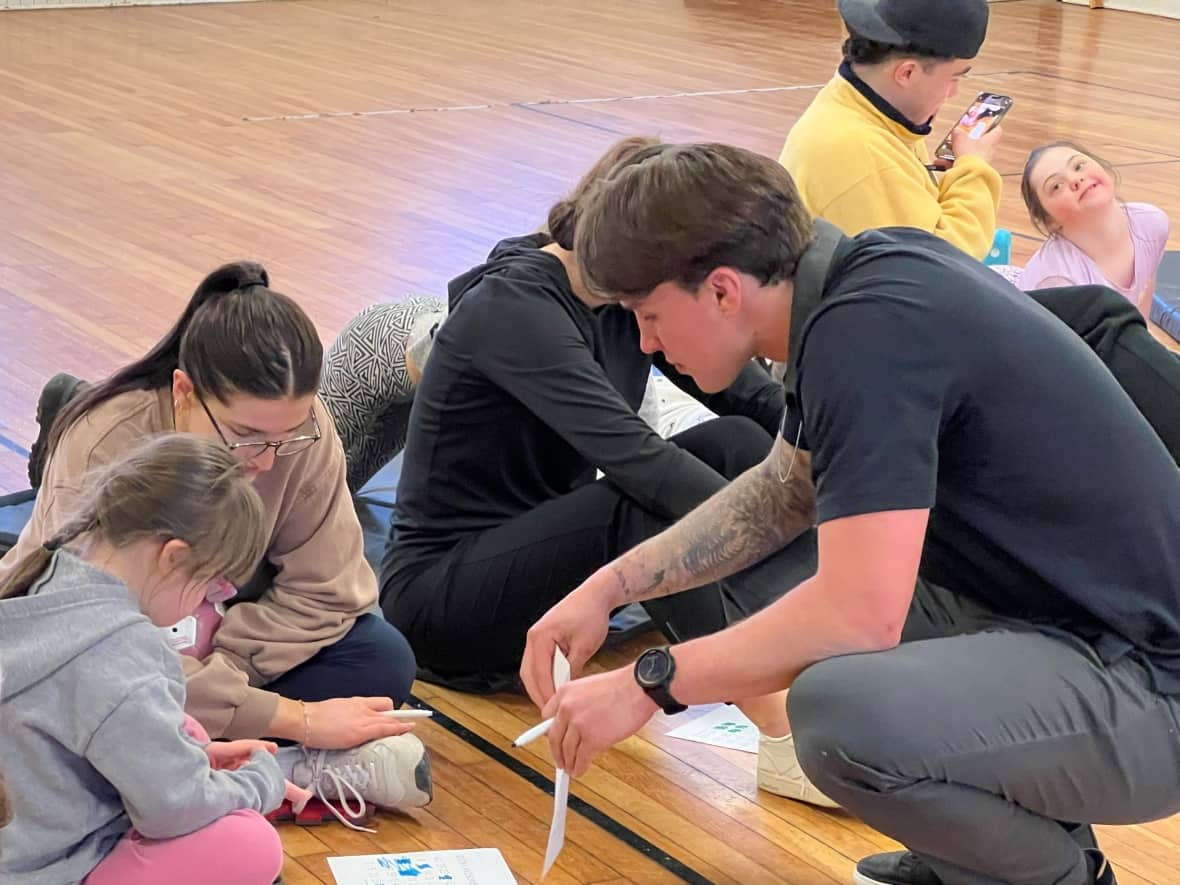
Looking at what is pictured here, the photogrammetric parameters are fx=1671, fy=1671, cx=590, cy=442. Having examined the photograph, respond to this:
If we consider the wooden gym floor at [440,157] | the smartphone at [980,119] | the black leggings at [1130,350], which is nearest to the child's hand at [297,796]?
the wooden gym floor at [440,157]

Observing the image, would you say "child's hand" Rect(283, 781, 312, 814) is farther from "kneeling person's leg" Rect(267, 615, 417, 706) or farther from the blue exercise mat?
the blue exercise mat

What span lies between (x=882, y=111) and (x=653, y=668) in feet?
5.62

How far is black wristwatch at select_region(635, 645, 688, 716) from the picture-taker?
1.84 meters

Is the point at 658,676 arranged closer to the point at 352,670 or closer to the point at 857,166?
the point at 352,670

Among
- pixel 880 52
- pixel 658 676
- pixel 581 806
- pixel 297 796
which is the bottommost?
pixel 581 806

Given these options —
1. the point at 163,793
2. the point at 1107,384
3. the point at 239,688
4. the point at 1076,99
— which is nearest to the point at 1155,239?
the point at 1107,384

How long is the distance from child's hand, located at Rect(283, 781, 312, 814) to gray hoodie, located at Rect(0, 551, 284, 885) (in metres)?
0.32

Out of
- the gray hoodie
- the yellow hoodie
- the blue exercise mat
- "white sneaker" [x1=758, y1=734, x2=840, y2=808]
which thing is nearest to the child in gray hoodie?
the gray hoodie

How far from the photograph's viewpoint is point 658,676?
184 cm

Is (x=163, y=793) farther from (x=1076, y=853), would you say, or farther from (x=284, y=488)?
(x=1076, y=853)

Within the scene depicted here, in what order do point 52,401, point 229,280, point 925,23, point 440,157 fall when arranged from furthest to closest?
point 440,157 < point 925,23 < point 52,401 < point 229,280

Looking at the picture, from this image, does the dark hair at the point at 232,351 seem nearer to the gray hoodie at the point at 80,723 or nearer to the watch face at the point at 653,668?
the gray hoodie at the point at 80,723

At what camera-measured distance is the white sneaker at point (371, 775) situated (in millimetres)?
2289

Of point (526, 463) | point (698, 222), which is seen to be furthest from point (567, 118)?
point (698, 222)
